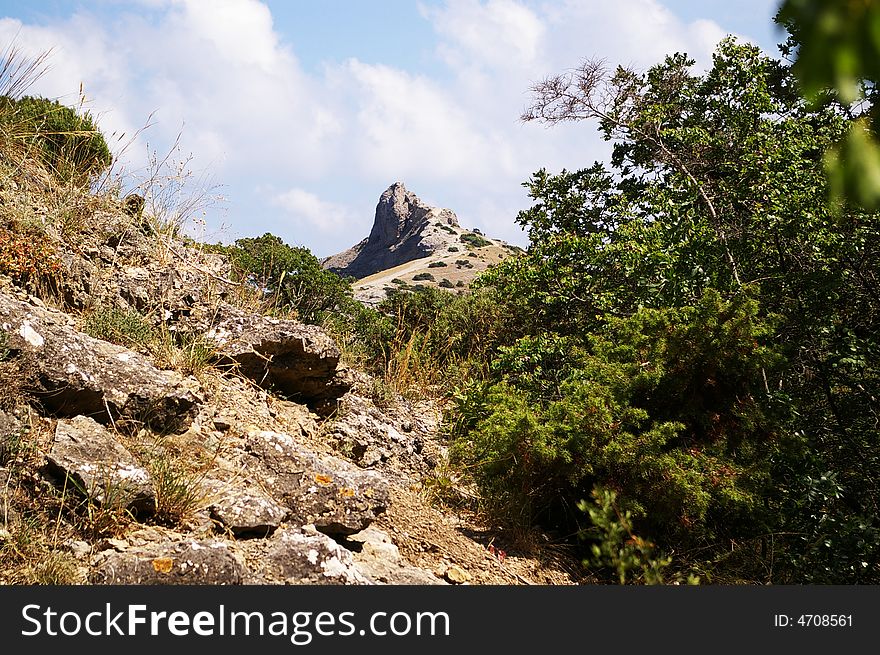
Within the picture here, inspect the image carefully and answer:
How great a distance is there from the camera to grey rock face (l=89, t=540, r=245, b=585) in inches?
106

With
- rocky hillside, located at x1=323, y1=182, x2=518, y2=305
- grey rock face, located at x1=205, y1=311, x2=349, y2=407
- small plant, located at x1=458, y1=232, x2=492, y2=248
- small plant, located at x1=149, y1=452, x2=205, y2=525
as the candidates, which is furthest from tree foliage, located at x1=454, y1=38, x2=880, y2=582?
small plant, located at x1=458, y1=232, x2=492, y2=248

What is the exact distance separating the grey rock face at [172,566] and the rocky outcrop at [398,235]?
67182 millimetres

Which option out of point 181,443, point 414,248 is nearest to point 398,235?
point 414,248

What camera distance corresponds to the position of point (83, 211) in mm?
5426

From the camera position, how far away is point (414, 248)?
74.6 metres

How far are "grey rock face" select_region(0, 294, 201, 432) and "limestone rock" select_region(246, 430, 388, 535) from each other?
23.7 inches

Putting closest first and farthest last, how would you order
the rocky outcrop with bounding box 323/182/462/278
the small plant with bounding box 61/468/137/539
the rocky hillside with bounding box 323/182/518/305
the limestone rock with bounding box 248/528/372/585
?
1. the small plant with bounding box 61/468/137/539
2. the limestone rock with bounding box 248/528/372/585
3. the rocky hillside with bounding box 323/182/518/305
4. the rocky outcrop with bounding box 323/182/462/278

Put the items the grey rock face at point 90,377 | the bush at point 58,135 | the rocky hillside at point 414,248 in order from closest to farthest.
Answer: the grey rock face at point 90,377 < the bush at point 58,135 < the rocky hillside at point 414,248

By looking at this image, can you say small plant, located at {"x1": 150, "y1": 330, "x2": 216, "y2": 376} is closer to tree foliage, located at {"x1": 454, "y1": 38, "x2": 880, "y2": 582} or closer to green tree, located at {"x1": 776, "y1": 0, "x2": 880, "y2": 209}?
tree foliage, located at {"x1": 454, "y1": 38, "x2": 880, "y2": 582}

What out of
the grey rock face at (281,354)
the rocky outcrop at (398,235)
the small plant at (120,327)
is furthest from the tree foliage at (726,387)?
the rocky outcrop at (398,235)

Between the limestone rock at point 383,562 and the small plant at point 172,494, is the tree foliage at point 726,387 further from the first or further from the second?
the small plant at point 172,494

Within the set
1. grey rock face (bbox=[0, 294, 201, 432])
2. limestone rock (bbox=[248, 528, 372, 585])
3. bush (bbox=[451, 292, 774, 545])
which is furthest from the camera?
bush (bbox=[451, 292, 774, 545])

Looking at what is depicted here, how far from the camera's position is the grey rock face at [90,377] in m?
3.51

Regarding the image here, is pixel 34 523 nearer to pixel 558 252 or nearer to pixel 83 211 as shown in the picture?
pixel 83 211
